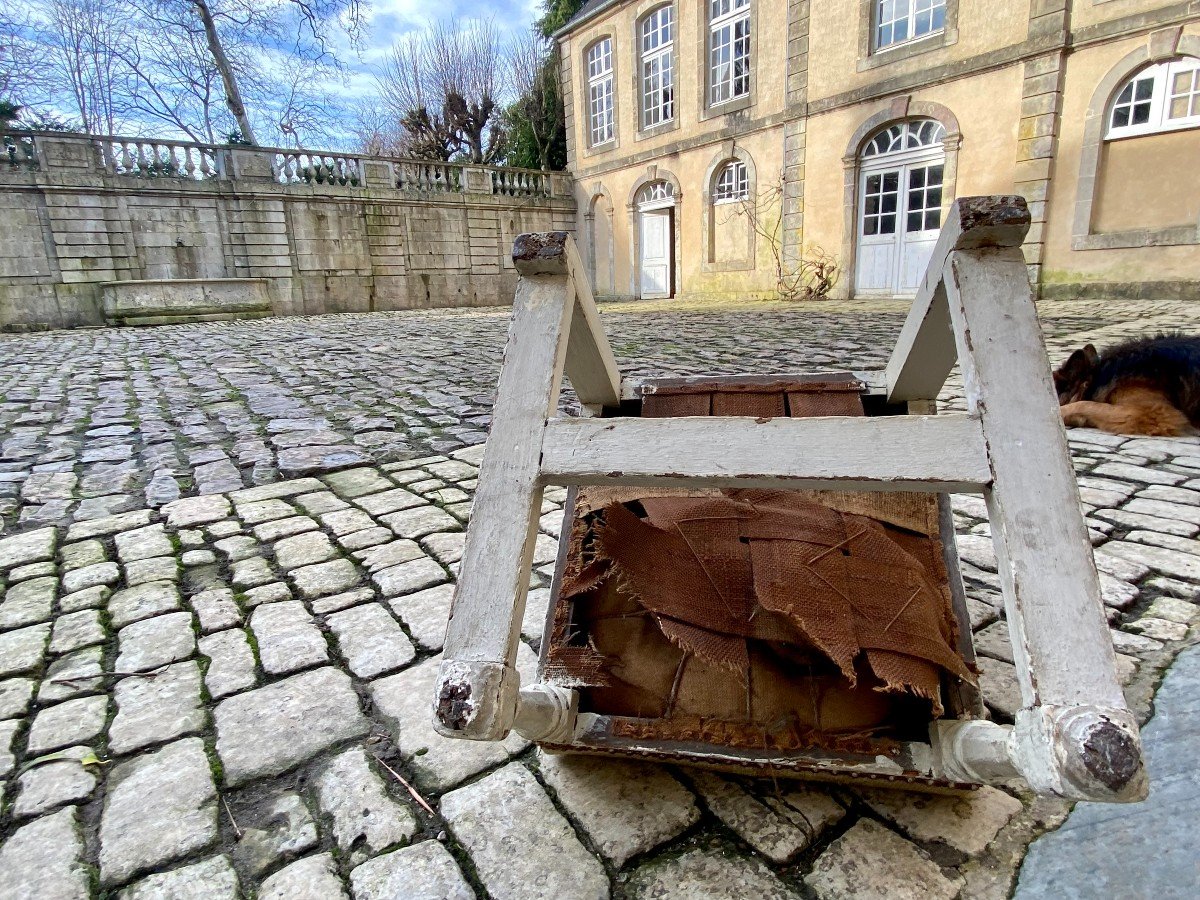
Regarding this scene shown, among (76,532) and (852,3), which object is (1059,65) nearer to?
(852,3)

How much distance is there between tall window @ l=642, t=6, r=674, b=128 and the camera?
17172mm

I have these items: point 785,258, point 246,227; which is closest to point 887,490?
point 785,258

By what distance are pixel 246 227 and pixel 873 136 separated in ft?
48.6

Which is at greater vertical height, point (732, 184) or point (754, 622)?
point (732, 184)

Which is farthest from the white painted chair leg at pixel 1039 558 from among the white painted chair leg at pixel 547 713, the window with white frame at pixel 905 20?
the window with white frame at pixel 905 20

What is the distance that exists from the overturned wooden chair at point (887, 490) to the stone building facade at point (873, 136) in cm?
1215

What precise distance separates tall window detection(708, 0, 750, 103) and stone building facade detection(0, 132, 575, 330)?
21.0 feet

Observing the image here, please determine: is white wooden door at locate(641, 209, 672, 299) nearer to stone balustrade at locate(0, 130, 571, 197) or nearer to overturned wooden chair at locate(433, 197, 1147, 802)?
stone balustrade at locate(0, 130, 571, 197)

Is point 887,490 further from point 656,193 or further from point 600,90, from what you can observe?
point 600,90

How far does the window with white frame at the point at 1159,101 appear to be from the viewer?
923 cm

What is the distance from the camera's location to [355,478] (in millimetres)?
3396

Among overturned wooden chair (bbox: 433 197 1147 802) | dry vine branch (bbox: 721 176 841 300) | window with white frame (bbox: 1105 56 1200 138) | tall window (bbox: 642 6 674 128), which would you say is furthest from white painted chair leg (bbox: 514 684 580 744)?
tall window (bbox: 642 6 674 128)

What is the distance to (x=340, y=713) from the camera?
1.57 meters

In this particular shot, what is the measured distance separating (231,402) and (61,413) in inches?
47.4
